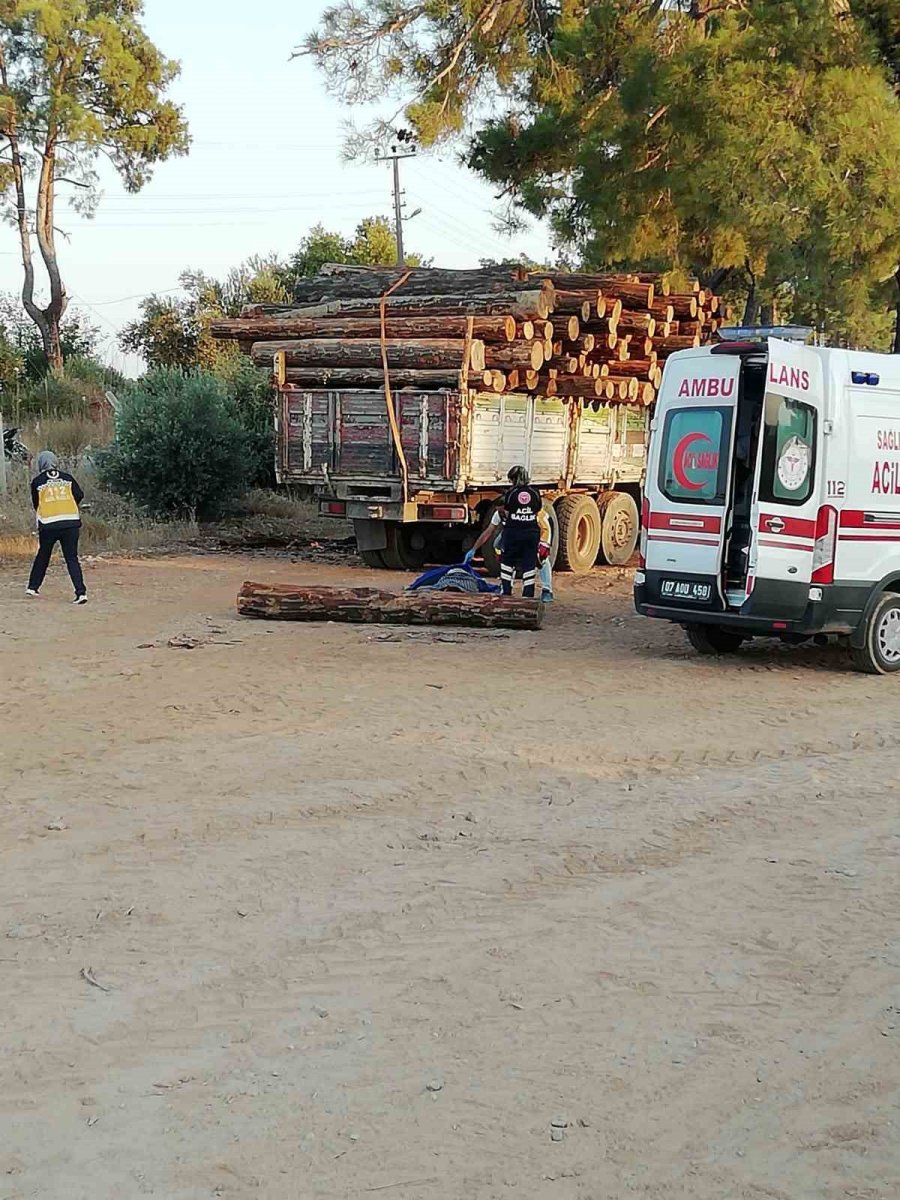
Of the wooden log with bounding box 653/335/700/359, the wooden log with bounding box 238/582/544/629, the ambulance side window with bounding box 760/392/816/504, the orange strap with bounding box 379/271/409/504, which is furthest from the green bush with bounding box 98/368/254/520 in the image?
the ambulance side window with bounding box 760/392/816/504

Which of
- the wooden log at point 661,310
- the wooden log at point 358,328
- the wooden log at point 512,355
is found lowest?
the wooden log at point 512,355

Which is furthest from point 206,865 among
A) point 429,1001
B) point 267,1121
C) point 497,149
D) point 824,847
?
point 497,149

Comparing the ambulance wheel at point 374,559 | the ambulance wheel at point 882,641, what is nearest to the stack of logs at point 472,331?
the ambulance wheel at point 374,559

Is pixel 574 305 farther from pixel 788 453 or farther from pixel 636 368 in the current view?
pixel 788 453

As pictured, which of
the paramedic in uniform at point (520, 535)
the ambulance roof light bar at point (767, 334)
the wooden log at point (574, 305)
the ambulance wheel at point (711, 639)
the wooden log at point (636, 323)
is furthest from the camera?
the wooden log at point (636, 323)

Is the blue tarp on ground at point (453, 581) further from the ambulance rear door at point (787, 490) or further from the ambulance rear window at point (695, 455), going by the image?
the ambulance rear door at point (787, 490)

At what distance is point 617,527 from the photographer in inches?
724

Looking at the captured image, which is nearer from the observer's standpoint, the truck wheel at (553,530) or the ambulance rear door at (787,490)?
the ambulance rear door at (787,490)

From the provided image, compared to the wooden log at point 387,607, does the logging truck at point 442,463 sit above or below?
above

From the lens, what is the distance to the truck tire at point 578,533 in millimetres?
17078

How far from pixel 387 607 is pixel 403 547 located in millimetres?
4567

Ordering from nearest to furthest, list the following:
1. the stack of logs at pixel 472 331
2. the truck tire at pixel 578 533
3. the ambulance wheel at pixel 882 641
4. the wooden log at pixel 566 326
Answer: the ambulance wheel at pixel 882 641
the stack of logs at pixel 472 331
the wooden log at pixel 566 326
the truck tire at pixel 578 533

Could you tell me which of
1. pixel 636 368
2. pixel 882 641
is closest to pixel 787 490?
pixel 882 641

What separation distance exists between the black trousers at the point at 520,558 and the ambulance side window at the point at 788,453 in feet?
11.7
